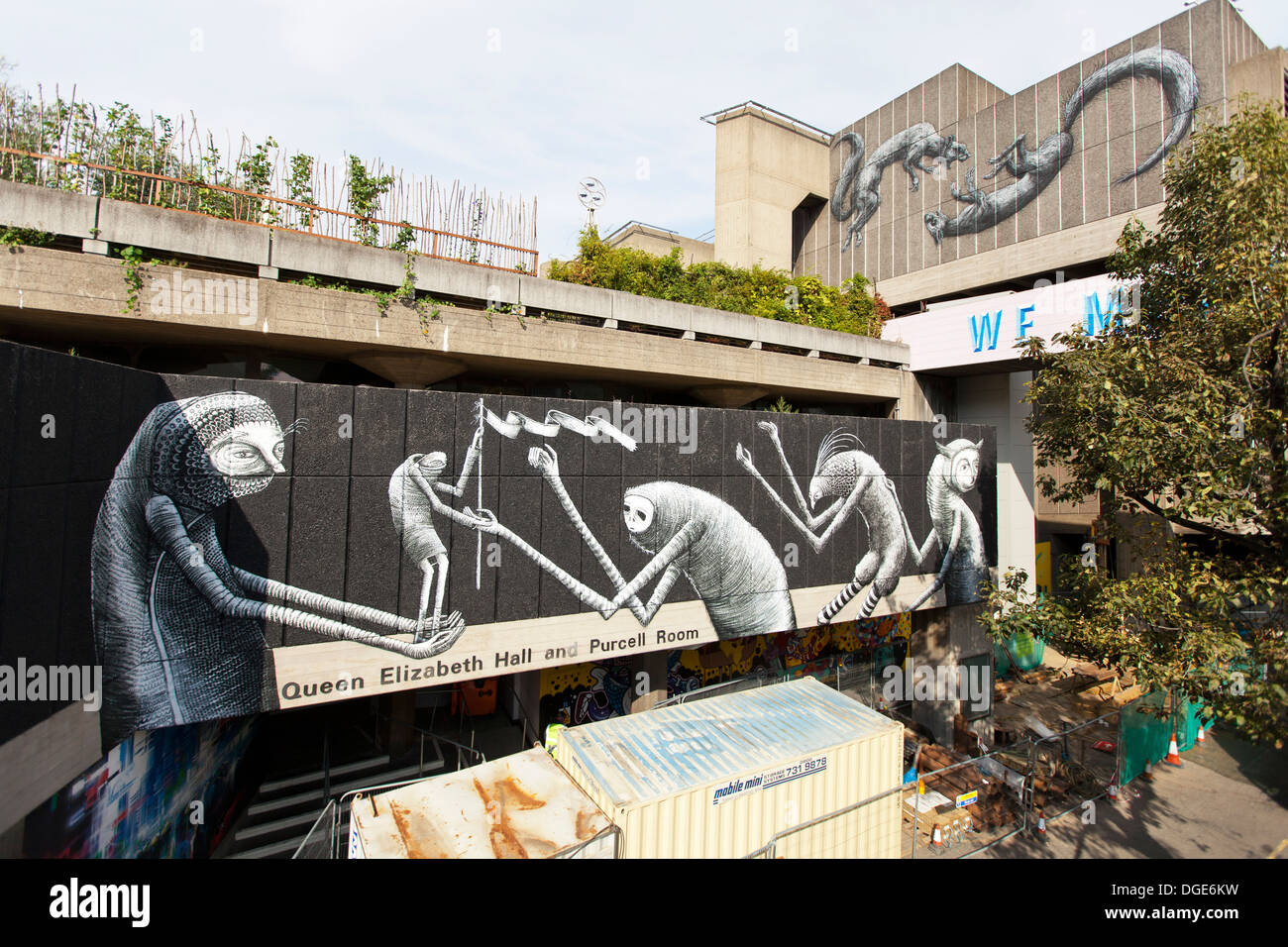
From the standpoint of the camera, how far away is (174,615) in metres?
9.47

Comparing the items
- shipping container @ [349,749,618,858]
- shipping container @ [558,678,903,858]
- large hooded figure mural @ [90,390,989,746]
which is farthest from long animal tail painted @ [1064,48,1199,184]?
shipping container @ [349,749,618,858]

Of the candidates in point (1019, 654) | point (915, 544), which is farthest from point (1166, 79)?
point (1019, 654)

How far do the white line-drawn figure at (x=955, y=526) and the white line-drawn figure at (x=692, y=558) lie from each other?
18.2 feet

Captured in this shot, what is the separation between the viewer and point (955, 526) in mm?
18719

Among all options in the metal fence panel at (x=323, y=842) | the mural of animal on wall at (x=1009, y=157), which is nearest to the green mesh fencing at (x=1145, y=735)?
the metal fence panel at (x=323, y=842)

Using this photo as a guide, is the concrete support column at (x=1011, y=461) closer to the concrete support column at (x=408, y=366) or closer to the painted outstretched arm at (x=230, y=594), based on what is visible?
the concrete support column at (x=408, y=366)

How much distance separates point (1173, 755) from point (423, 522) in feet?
72.7

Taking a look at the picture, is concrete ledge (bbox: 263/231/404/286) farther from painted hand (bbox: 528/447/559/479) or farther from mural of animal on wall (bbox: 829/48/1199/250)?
mural of animal on wall (bbox: 829/48/1199/250)

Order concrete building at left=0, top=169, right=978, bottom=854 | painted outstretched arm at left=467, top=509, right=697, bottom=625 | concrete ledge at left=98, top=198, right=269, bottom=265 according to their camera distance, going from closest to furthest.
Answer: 1. concrete building at left=0, top=169, right=978, bottom=854
2. concrete ledge at left=98, top=198, right=269, bottom=265
3. painted outstretched arm at left=467, top=509, right=697, bottom=625

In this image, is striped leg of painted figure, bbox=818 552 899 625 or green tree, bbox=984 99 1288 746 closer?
green tree, bbox=984 99 1288 746

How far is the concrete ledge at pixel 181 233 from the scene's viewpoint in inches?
440

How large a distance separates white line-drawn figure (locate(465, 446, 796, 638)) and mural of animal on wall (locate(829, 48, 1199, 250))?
2254 centimetres

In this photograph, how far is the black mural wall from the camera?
7500 mm

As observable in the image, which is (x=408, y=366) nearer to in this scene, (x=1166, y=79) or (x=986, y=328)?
(x=986, y=328)
